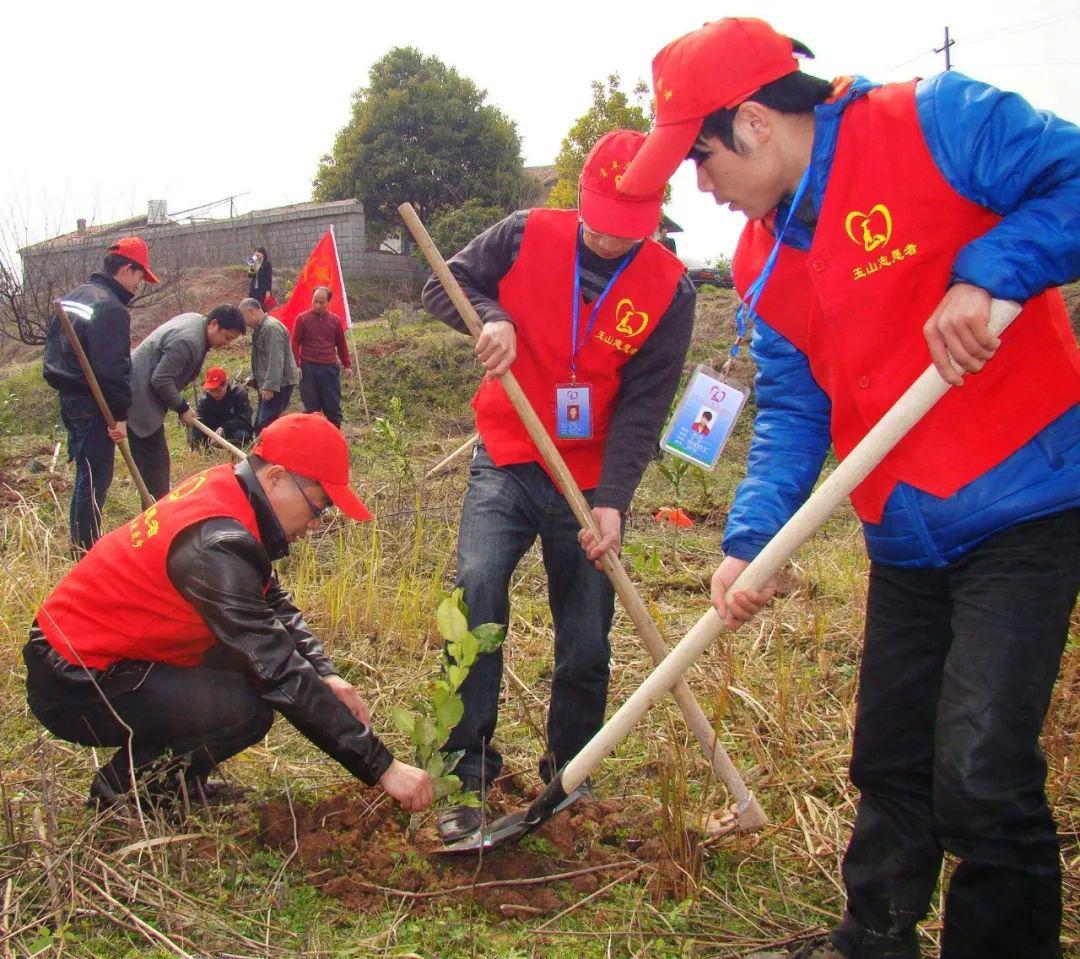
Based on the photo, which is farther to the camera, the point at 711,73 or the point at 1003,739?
the point at 711,73

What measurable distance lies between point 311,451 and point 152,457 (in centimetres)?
419

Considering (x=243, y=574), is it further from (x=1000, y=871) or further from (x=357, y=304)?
(x=357, y=304)

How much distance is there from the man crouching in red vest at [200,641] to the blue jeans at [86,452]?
298cm

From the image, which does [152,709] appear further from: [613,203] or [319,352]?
[319,352]

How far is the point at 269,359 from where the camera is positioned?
29.9 feet

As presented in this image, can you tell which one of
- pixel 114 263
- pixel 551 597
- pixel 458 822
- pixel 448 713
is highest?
pixel 114 263

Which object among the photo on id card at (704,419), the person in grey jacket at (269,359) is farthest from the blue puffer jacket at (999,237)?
the person in grey jacket at (269,359)

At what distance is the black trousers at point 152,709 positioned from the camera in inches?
101

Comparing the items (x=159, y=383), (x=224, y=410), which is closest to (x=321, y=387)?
(x=224, y=410)

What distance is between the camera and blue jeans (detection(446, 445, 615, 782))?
2.60 meters

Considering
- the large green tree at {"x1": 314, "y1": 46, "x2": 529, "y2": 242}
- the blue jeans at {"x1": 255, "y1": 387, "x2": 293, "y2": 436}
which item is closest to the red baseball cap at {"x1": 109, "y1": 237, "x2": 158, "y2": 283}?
the blue jeans at {"x1": 255, "y1": 387, "x2": 293, "y2": 436}

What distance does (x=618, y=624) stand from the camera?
173 inches

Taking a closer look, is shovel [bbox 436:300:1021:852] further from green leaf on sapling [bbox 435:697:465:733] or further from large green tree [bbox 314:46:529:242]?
large green tree [bbox 314:46:529:242]

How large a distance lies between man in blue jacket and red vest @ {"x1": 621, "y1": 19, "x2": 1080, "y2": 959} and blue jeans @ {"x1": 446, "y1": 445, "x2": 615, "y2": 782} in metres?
0.72
